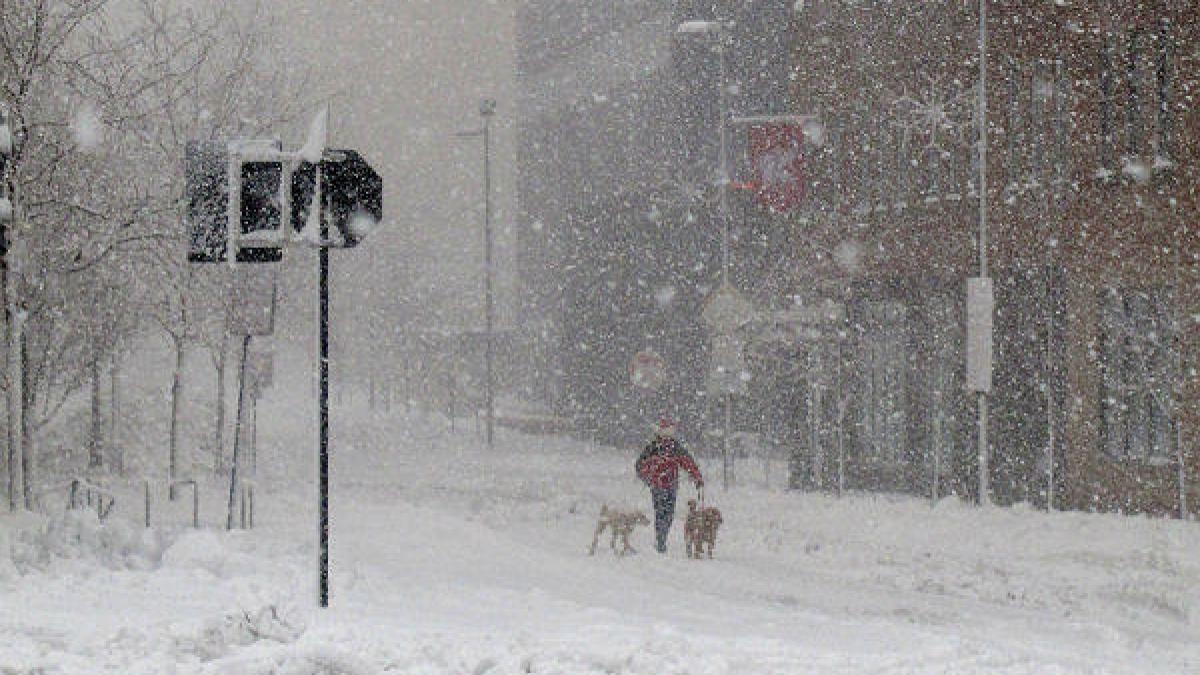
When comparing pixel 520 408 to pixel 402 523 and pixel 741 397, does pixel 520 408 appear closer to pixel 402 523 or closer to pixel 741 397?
pixel 741 397

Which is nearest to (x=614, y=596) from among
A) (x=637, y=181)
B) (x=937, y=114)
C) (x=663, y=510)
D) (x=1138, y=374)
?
(x=663, y=510)

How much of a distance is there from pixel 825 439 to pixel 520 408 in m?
38.7

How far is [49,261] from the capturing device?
2036 cm

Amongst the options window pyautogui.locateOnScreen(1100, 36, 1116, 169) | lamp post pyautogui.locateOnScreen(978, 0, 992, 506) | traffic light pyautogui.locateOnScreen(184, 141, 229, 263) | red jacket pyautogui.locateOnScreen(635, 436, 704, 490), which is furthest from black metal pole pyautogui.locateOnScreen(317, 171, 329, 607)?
window pyautogui.locateOnScreen(1100, 36, 1116, 169)

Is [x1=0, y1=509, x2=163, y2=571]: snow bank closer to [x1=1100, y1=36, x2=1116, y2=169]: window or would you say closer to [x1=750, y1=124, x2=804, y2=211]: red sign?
[x1=1100, y1=36, x2=1116, y2=169]: window

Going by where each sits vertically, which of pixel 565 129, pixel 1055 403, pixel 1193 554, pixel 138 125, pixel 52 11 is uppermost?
pixel 565 129

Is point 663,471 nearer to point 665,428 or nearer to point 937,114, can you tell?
point 665,428

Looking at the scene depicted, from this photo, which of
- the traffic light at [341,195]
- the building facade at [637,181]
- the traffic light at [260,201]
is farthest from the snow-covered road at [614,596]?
the building facade at [637,181]

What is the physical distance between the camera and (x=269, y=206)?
955 cm

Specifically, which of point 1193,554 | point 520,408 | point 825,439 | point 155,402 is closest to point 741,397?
point 825,439

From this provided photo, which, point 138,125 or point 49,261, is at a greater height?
point 138,125

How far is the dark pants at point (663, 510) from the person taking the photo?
17.3 meters

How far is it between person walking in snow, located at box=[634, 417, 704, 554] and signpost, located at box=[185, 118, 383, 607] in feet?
26.3

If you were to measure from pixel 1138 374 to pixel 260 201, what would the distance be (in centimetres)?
1637
